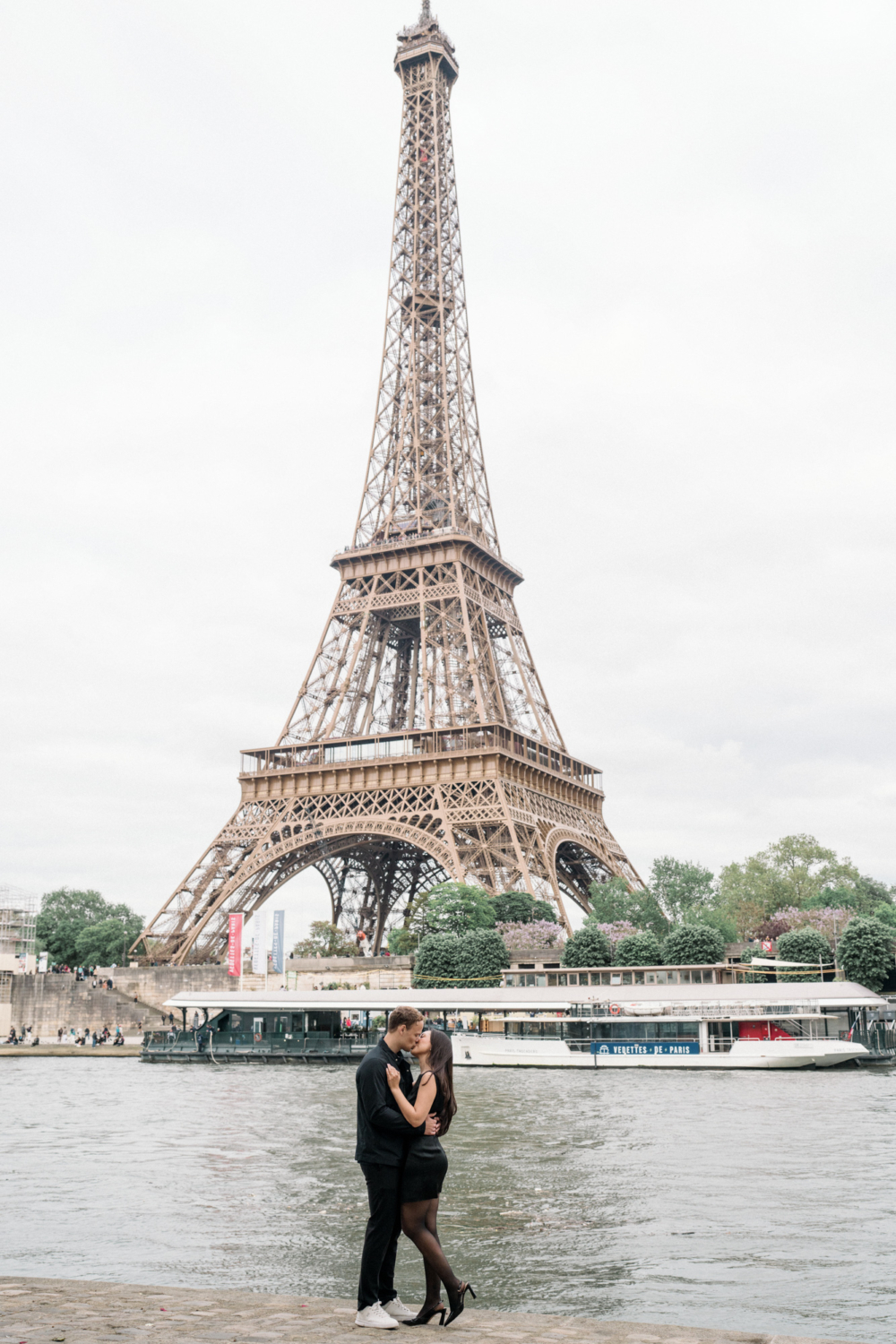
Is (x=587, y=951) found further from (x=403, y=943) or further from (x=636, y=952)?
(x=403, y=943)

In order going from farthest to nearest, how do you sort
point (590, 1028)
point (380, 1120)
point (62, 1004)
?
point (62, 1004), point (590, 1028), point (380, 1120)

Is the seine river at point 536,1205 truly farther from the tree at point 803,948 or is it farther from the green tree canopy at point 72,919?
the green tree canopy at point 72,919

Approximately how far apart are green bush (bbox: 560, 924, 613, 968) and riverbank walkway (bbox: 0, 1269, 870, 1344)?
165 feet

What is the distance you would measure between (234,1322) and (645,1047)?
139 ft

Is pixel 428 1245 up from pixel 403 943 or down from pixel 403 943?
down

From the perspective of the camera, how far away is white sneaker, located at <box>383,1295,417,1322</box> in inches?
342

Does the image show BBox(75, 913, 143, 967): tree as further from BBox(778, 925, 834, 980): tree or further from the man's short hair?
the man's short hair

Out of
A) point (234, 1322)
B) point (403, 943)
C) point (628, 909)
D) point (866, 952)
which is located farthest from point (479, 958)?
point (234, 1322)

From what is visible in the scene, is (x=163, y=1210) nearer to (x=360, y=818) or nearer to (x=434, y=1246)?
(x=434, y=1246)

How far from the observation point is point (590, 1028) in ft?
166

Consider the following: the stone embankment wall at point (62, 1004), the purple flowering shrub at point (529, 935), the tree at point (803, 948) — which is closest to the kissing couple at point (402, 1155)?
the purple flowering shrub at point (529, 935)

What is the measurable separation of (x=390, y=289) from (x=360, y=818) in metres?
37.5

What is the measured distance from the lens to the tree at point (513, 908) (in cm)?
6078

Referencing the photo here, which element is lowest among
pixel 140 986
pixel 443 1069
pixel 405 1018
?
pixel 140 986
